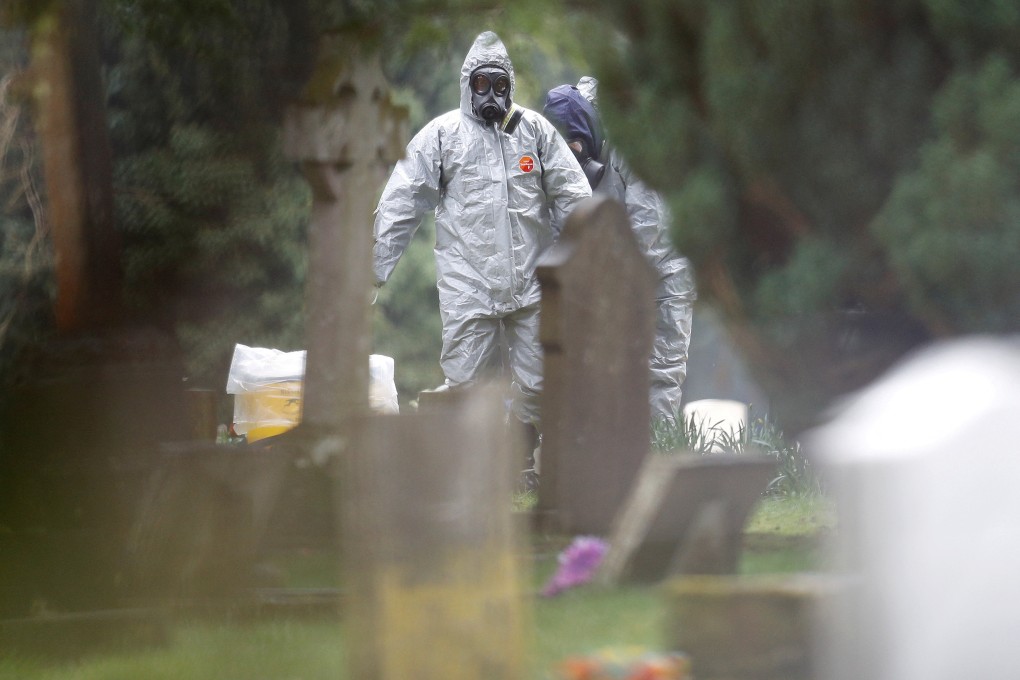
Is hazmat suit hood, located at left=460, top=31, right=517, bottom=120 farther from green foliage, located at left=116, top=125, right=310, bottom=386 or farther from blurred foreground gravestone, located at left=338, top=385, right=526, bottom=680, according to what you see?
blurred foreground gravestone, located at left=338, top=385, right=526, bottom=680

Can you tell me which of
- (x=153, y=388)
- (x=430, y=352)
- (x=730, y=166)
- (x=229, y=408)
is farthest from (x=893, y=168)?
(x=430, y=352)

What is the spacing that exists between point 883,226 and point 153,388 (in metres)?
3.16

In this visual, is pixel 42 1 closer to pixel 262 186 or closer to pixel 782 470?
pixel 782 470

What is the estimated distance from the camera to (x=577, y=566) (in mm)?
4453

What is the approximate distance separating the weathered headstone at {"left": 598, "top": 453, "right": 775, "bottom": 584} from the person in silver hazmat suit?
448cm

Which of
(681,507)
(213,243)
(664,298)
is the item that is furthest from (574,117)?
(681,507)

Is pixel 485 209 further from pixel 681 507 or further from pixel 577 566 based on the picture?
pixel 681 507

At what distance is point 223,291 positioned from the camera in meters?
12.0

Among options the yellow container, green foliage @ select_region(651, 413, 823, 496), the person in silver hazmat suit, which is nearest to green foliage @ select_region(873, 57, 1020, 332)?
green foliage @ select_region(651, 413, 823, 496)

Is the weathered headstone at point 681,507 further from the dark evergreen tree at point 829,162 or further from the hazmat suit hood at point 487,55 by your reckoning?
the hazmat suit hood at point 487,55

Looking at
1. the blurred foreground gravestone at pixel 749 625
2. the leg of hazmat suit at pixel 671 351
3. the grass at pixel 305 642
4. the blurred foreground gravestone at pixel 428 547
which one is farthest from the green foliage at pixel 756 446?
the blurred foreground gravestone at pixel 428 547

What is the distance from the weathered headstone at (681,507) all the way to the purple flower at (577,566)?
50cm

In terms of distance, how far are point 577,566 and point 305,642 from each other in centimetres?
82

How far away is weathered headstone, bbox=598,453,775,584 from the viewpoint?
3612 millimetres
